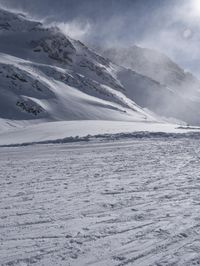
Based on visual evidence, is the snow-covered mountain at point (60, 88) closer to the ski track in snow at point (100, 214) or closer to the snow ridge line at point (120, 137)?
the snow ridge line at point (120, 137)

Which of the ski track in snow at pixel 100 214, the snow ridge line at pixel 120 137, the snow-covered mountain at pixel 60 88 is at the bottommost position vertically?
the ski track in snow at pixel 100 214

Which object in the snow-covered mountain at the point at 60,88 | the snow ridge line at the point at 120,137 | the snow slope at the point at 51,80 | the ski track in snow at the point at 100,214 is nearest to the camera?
the ski track in snow at the point at 100,214

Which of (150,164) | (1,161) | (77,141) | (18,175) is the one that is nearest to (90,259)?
(18,175)

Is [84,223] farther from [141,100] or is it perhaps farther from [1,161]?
[141,100]

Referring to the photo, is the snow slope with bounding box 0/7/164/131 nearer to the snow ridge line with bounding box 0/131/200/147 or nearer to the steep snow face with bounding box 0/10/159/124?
the steep snow face with bounding box 0/10/159/124

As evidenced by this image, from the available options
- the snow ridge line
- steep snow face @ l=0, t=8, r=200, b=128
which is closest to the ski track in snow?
the snow ridge line

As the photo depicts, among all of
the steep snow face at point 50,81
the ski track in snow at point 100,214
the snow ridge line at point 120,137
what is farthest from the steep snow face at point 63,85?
the ski track in snow at point 100,214

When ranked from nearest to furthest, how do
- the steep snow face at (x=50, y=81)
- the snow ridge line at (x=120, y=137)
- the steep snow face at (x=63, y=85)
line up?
the snow ridge line at (x=120, y=137) < the steep snow face at (x=50, y=81) < the steep snow face at (x=63, y=85)

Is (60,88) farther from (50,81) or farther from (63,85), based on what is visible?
(50,81)

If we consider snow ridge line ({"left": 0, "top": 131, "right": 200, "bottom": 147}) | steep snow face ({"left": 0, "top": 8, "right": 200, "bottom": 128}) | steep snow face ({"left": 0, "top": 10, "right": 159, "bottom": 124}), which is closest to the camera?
snow ridge line ({"left": 0, "top": 131, "right": 200, "bottom": 147})

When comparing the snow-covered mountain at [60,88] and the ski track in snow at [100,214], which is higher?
the snow-covered mountain at [60,88]

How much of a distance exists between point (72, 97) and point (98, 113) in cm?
1126

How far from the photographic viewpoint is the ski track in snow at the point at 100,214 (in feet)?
21.9

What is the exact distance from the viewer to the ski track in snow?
21.9ft
